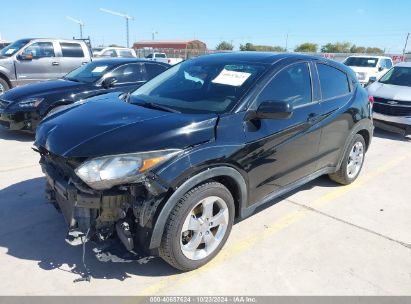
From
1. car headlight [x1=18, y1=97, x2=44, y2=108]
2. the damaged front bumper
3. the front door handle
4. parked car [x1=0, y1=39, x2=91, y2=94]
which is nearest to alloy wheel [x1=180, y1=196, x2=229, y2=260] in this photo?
the damaged front bumper

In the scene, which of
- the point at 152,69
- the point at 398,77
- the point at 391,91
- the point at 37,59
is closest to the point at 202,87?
the point at 152,69

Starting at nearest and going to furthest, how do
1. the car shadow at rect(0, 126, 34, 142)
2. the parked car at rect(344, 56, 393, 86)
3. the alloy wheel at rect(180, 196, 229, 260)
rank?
the alloy wheel at rect(180, 196, 229, 260), the car shadow at rect(0, 126, 34, 142), the parked car at rect(344, 56, 393, 86)

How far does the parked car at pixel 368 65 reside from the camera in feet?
53.1

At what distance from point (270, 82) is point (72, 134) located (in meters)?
1.84

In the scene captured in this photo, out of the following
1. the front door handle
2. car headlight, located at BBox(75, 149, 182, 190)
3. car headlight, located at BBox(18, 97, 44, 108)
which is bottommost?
car headlight, located at BBox(18, 97, 44, 108)

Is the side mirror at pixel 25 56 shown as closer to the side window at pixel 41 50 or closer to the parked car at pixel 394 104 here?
the side window at pixel 41 50

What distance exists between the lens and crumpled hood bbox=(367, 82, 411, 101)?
7.99 m

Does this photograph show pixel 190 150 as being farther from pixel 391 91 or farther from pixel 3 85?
pixel 3 85

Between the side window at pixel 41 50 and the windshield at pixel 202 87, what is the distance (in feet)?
27.7

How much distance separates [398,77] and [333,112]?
6.09 metres

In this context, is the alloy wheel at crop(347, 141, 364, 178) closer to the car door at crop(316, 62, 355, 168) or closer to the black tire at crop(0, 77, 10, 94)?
the car door at crop(316, 62, 355, 168)

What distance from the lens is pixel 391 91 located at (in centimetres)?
838

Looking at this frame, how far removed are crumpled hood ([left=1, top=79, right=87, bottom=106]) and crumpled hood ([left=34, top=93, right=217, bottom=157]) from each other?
3.82m

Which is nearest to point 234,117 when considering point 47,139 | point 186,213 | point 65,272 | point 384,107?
point 186,213
